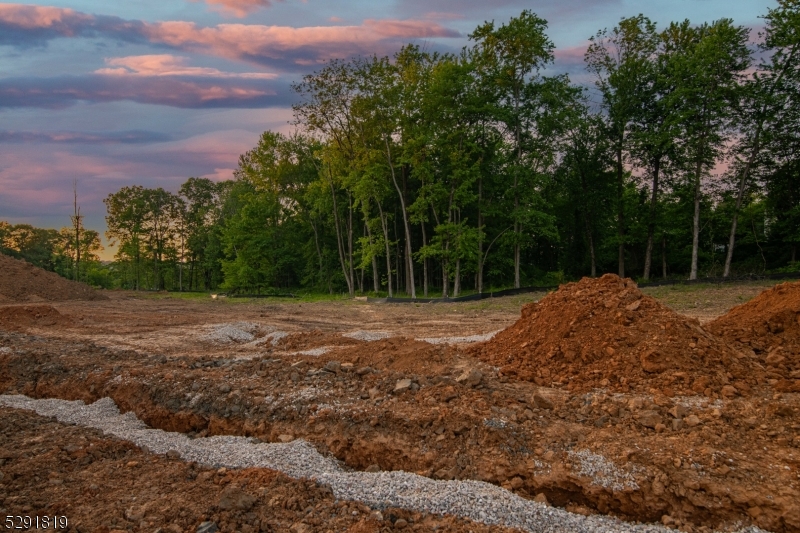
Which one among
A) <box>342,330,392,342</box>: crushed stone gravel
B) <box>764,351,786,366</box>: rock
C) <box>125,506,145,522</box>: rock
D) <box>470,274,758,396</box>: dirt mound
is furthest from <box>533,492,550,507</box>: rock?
<box>342,330,392,342</box>: crushed stone gravel

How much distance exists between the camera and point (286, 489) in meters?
4.36

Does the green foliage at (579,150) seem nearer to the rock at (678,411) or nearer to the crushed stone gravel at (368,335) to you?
the crushed stone gravel at (368,335)

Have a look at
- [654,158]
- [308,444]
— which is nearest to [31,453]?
[308,444]

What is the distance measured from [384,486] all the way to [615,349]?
4.45m

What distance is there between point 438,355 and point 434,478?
3.52m

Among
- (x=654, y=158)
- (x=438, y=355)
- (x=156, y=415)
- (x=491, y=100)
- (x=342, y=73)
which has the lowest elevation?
(x=156, y=415)

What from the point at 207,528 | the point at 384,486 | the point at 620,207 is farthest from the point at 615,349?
the point at 620,207

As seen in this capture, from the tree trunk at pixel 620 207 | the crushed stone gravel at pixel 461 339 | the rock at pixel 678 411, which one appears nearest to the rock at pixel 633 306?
the rock at pixel 678 411

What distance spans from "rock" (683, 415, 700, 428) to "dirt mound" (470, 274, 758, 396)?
3.22 ft

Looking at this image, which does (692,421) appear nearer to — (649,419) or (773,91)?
(649,419)

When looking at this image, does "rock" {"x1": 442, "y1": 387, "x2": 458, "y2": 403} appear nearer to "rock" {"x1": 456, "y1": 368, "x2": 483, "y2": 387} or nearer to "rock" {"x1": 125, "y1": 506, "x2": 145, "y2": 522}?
"rock" {"x1": 456, "y1": 368, "x2": 483, "y2": 387}

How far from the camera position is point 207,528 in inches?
149

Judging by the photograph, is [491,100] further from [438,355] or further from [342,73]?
[438,355]

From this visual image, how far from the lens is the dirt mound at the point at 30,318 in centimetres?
1502
